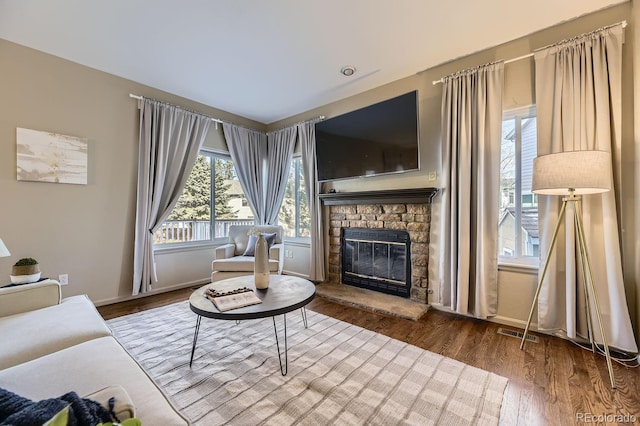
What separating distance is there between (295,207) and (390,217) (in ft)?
5.61

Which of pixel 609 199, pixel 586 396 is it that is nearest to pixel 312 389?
pixel 586 396

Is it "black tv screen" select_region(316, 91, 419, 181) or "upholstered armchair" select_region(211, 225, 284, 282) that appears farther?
"upholstered armchair" select_region(211, 225, 284, 282)

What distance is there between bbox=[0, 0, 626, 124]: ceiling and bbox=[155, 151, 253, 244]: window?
1245mm

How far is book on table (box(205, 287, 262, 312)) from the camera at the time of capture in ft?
5.34

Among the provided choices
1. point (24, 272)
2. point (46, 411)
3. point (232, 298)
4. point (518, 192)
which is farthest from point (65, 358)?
point (518, 192)

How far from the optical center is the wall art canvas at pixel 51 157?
2467 millimetres

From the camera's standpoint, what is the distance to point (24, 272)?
6.17 feet

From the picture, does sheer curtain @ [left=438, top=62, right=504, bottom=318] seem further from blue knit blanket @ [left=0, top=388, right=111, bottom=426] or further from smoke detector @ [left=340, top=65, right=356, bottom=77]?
blue knit blanket @ [left=0, top=388, right=111, bottom=426]

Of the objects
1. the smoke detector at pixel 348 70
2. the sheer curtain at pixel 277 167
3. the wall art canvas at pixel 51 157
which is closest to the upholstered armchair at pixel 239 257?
the sheer curtain at pixel 277 167

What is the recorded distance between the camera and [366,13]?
204cm

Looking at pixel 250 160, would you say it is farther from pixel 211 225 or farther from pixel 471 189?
pixel 471 189

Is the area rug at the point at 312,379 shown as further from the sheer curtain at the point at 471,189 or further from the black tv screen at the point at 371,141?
the black tv screen at the point at 371,141

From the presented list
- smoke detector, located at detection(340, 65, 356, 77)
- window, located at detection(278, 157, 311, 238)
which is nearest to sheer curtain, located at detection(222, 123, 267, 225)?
window, located at detection(278, 157, 311, 238)

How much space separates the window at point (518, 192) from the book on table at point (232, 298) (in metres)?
2.28
